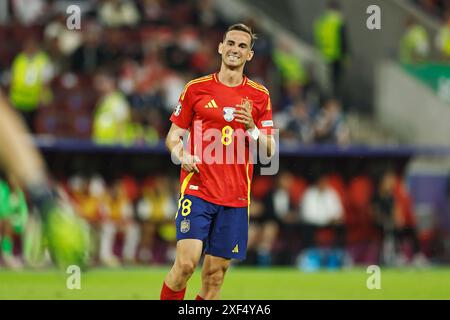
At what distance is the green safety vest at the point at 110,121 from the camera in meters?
21.2

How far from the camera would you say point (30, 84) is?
71.3 feet

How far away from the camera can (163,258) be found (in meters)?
22.0

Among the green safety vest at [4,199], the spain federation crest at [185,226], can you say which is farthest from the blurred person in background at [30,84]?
the spain federation crest at [185,226]

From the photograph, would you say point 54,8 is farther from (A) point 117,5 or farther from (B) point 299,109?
(B) point 299,109

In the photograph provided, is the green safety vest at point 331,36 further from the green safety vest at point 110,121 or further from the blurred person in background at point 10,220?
the blurred person in background at point 10,220

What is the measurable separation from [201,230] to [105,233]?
38.1ft

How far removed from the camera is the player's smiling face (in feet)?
32.0

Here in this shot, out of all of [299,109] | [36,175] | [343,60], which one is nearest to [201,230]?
[36,175]

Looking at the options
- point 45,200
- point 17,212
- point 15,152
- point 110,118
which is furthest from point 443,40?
point 15,152

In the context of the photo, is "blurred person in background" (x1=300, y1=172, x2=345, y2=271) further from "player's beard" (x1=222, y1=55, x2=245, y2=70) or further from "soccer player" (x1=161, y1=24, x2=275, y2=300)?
"player's beard" (x1=222, y1=55, x2=245, y2=70)

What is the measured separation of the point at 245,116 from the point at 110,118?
11.8 m

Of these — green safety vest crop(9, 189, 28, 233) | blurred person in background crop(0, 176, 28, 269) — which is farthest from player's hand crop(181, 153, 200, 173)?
blurred person in background crop(0, 176, 28, 269)

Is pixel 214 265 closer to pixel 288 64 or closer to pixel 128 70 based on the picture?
pixel 128 70

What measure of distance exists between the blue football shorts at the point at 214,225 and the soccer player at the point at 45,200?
349 cm
